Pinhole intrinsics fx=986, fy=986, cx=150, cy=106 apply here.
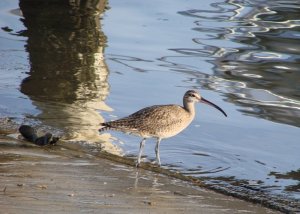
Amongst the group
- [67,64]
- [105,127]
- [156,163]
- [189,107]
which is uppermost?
[189,107]

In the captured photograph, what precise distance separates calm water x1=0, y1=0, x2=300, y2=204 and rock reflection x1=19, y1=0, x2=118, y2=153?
2cm

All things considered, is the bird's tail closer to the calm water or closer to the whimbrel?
the whimbrel

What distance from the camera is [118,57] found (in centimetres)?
1556

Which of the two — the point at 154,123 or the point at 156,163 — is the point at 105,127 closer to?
the point at 154,123

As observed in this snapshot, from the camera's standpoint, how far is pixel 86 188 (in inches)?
337

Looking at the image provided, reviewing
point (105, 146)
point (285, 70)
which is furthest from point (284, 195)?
point (285, 70)

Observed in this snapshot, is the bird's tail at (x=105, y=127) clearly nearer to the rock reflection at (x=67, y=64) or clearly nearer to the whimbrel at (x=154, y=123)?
the whimbrel at (x=154, y=123)

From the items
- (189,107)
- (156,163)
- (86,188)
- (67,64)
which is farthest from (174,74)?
(86,188)

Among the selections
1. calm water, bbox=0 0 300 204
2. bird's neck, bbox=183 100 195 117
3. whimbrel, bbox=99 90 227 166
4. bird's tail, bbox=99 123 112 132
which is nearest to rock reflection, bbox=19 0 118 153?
calm water, bbox=0 0 300 204

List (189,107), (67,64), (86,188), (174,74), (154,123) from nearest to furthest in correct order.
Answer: (86,188)
(154,123)
(189,107)
(174,74)
(67,64)

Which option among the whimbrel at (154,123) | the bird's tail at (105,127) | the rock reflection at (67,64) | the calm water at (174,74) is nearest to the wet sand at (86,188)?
the bird's tail at (105,127)

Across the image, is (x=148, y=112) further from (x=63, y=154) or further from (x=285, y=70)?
(x=285, y=70)

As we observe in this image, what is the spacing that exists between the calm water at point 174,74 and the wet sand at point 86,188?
3.17 ft

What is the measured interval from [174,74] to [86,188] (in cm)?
634
